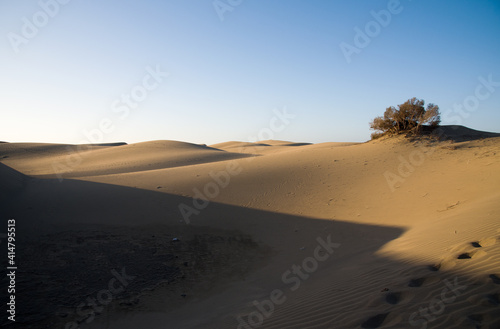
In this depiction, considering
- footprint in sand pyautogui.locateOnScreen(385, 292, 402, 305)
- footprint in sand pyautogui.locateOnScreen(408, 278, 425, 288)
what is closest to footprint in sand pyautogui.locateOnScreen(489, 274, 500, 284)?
footprint in sand pyautogui.locateOnScreen(408, 278, 425, 288)

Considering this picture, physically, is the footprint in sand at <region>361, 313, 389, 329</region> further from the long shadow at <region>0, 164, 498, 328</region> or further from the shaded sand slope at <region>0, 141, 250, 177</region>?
the shaded sand slope at <region>0, 141, 250, 177</region>

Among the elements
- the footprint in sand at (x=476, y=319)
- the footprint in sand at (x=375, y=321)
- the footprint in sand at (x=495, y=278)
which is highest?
the footprint in sand at (x=495, y=278)

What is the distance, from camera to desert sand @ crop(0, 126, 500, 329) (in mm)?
3359

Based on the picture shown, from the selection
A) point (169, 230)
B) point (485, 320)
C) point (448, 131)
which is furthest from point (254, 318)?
point (448, 131)

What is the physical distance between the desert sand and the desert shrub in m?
1.25

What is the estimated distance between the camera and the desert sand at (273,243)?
3.36 meters

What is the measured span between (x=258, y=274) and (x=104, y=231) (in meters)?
4.52

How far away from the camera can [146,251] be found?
6.41 metres

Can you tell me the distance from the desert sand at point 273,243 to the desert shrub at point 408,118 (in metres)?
1.25

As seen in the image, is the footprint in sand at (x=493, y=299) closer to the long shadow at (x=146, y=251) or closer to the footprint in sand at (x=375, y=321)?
the long shadow at (x=146, y=251)

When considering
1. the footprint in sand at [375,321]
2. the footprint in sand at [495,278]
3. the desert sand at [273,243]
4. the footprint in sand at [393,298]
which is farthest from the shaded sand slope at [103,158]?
the footprint in sand at [495,278]

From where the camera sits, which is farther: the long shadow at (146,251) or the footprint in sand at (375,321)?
the long shadow at (146,251)

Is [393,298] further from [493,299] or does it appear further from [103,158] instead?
[103,158]

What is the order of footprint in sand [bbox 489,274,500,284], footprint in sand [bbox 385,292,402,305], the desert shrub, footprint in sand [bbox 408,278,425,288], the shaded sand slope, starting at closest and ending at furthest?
footprint in sand [bbox 489,274,500,284] < footprint in sand [bbox 385,292,402,305] < footprint in sand [bbox 408,278,425,288] < the desert shrub < the shaded sand slope
